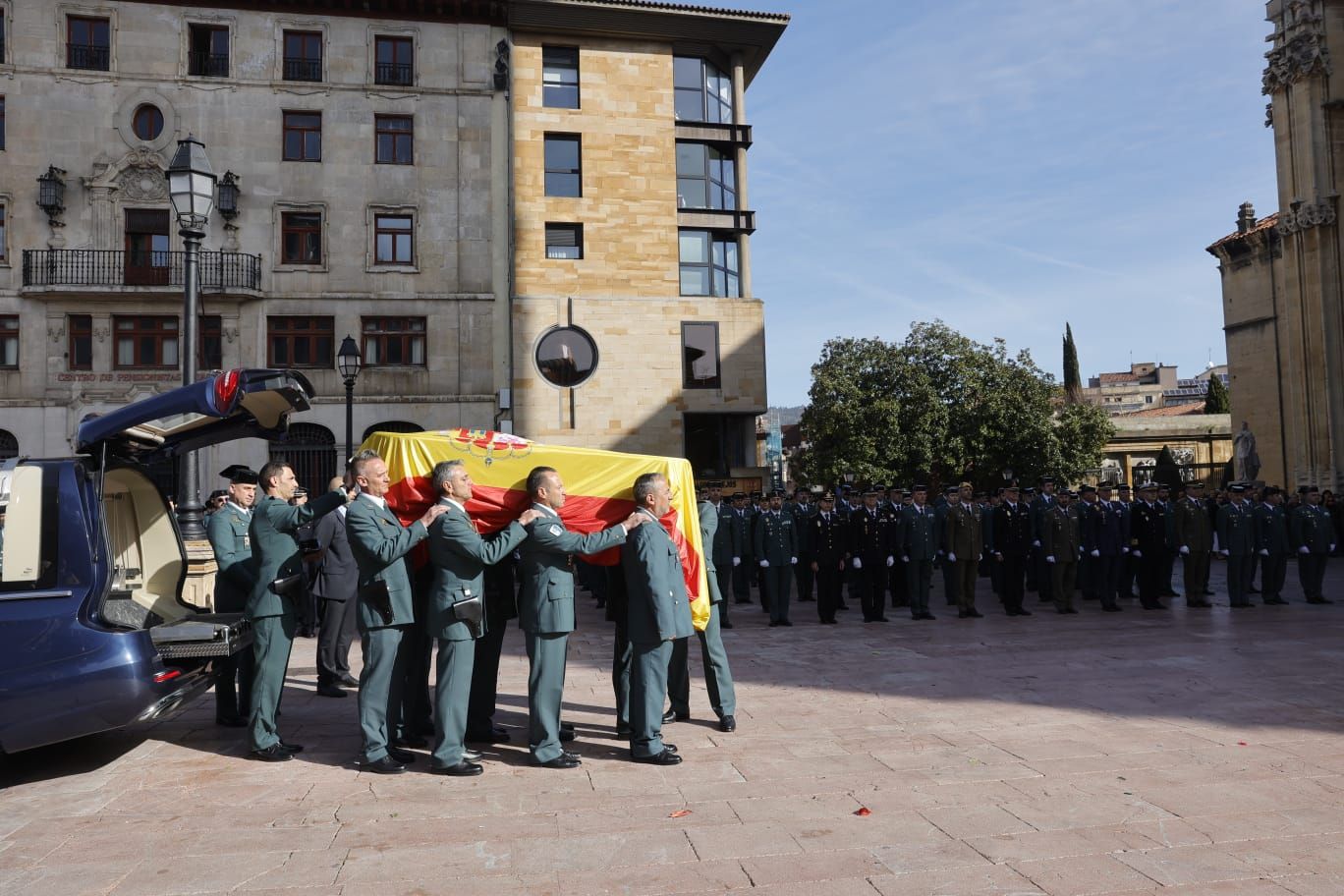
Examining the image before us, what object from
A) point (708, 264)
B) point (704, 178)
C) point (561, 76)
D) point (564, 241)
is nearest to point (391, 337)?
point (564, 241)

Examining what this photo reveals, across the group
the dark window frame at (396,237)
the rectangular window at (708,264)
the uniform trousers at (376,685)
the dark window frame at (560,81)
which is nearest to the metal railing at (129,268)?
the dark window frame at (396,237)

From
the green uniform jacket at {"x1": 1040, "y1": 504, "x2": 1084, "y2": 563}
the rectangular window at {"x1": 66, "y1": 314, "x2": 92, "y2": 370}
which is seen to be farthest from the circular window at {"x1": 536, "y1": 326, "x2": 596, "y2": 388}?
the green uniform jacket at {"x1": 1040, "y1": 504, "x2": 1084, "y2": 563}

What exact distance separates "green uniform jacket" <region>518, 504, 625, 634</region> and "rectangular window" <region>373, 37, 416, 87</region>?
2593 cm

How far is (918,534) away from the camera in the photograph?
46.8 ft

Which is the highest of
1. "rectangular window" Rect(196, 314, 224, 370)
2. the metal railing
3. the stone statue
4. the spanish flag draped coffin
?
the metal railing

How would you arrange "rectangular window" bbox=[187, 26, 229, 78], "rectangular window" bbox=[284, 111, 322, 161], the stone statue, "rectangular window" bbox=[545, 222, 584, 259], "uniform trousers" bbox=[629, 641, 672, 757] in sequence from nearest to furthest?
1. "uniform trousers" bbox=[629, 641, 672, 757]
2. "rectangular window" bbox=[187, 26, 229, 78]
3. "rectangular window" bbox=[284, 111, 322, 161]
4. "rectangular window" bbox=[545, 222, 584, 259]
5. the stone statue

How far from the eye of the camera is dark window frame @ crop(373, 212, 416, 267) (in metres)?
28.4

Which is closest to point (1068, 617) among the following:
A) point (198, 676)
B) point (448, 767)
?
point (448, 767)

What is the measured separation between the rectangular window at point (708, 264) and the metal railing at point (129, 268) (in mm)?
12531

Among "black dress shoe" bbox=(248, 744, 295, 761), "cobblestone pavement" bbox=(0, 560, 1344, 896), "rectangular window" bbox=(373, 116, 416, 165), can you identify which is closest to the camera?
"cobblestone pavement" bbox=(0, 560, 1344, 896)

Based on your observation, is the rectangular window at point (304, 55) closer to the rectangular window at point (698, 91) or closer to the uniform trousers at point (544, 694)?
the rectangular window at point (698, 91)

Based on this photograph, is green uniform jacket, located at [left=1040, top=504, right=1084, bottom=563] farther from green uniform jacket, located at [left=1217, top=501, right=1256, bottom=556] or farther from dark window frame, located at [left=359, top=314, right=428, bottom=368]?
dark window frame, located at [left=359, top=314, right=428, bottom=368]

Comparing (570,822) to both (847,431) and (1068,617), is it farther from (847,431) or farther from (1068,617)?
(847,431)

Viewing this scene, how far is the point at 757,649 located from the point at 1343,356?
81.9ft
